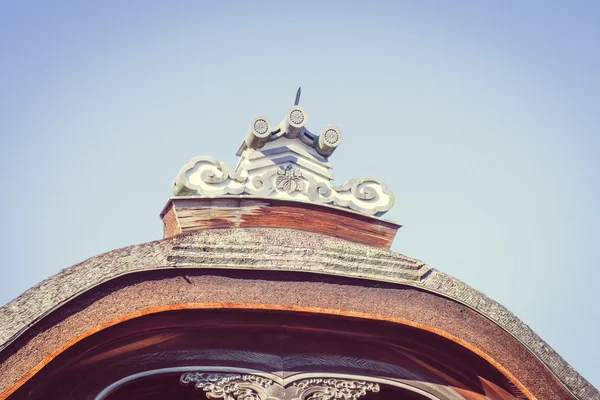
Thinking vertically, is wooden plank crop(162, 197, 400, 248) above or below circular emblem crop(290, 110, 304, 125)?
below

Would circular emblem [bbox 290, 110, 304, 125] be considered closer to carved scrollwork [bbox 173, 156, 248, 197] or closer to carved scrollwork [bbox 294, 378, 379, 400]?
carved scrollwork [bbox 173, 156, 248, 197]

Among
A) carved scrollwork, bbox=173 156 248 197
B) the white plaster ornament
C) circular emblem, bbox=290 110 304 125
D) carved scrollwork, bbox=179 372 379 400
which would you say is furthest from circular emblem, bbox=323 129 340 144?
carved scrollwork, bbox=179 372 379 400

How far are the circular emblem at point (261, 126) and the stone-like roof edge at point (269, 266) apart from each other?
1.02m

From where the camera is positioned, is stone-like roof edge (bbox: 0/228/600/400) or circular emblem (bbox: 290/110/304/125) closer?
stone-like roof edge (bbox: 0/228/600/400)

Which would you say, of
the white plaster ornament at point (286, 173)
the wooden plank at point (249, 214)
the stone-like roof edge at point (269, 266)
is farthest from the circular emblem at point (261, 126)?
the stone-like roof edge at point (269, 266)

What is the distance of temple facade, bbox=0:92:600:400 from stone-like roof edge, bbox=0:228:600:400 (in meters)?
0.01

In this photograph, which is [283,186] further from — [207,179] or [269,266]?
[269,266]

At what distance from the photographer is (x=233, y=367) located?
6.88 m

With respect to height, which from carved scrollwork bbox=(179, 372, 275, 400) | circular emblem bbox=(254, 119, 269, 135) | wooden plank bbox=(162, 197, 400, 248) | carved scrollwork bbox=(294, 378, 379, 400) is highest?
circular emblem bbox=(254, 119, 269, 135)

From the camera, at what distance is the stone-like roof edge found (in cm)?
620

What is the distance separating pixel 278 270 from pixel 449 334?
148 cm

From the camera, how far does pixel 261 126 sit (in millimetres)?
7945

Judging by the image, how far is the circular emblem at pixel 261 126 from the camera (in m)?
7.92

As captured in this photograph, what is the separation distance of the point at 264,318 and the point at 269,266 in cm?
44
